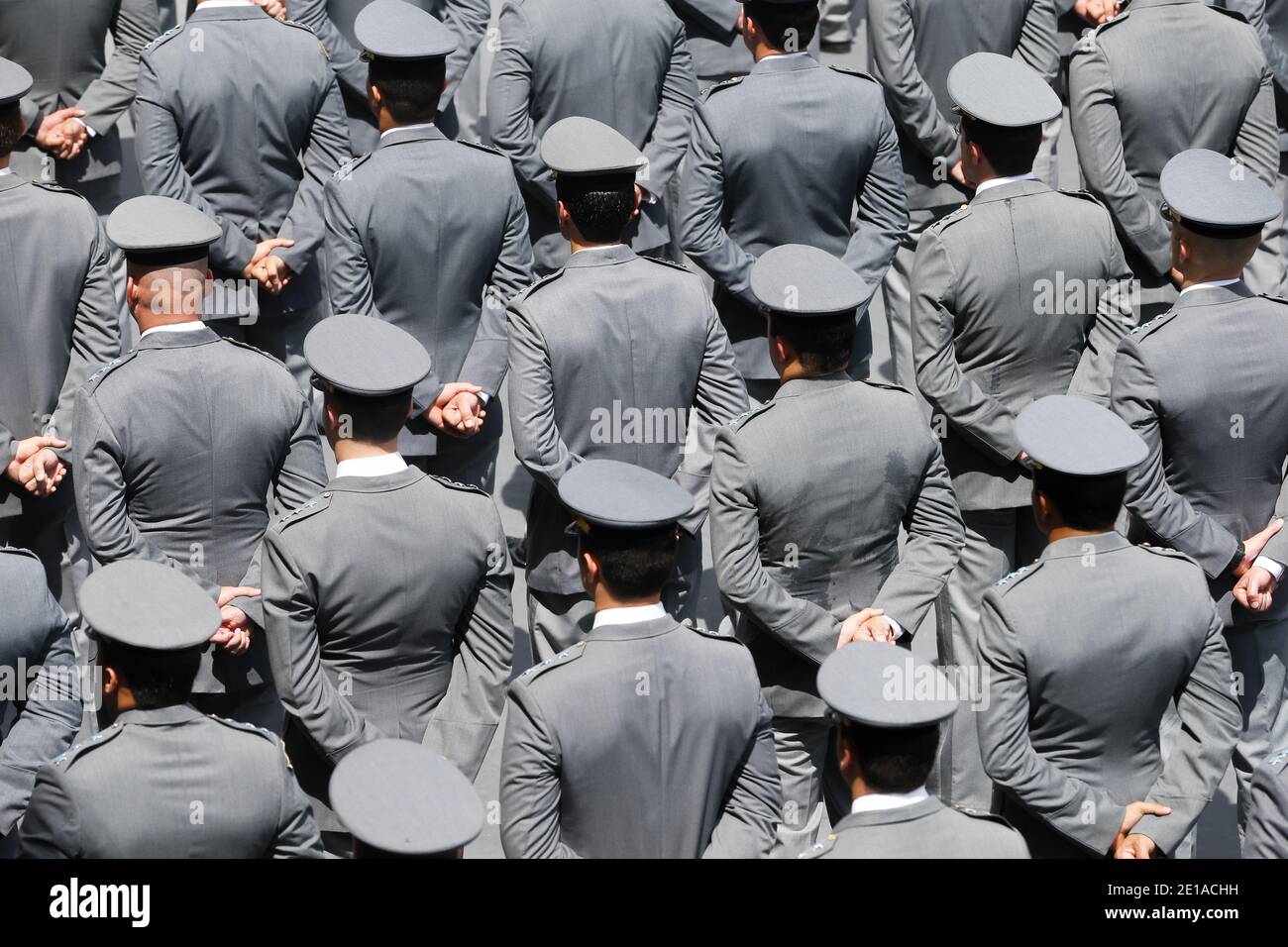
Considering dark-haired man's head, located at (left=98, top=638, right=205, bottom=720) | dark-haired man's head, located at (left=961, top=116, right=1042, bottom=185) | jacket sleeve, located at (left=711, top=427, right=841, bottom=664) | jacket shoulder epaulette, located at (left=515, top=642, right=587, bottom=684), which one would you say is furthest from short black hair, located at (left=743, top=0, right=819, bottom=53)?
dark-haired man's head, located at (left=98, top=638, right=205, bottom=720)

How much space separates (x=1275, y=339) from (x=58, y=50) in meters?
4.38

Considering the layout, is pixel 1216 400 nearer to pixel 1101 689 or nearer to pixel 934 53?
pixel 1101 689

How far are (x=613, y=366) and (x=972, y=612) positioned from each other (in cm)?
144

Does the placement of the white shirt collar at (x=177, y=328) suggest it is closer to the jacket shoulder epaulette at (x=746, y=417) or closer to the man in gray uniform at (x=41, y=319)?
the man in gray uniform at (x=41, y=319)

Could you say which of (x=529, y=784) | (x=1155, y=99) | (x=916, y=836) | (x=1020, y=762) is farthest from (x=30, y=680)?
(x=1155, y=99)

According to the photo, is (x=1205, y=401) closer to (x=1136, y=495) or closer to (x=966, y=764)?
(x=1136, y=495)

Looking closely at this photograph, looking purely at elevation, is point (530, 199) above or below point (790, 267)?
below

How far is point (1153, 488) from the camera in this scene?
5344mm

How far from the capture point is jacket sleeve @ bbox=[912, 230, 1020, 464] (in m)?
5.69

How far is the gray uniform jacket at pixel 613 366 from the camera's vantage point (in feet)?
17.6

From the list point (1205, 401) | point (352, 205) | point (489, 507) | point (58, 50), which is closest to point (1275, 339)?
point (1205, 401)

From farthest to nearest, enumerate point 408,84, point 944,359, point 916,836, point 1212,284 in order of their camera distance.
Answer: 1. point 408,84
2. point 944,359
3. point 1212,284
4. point 916,836
